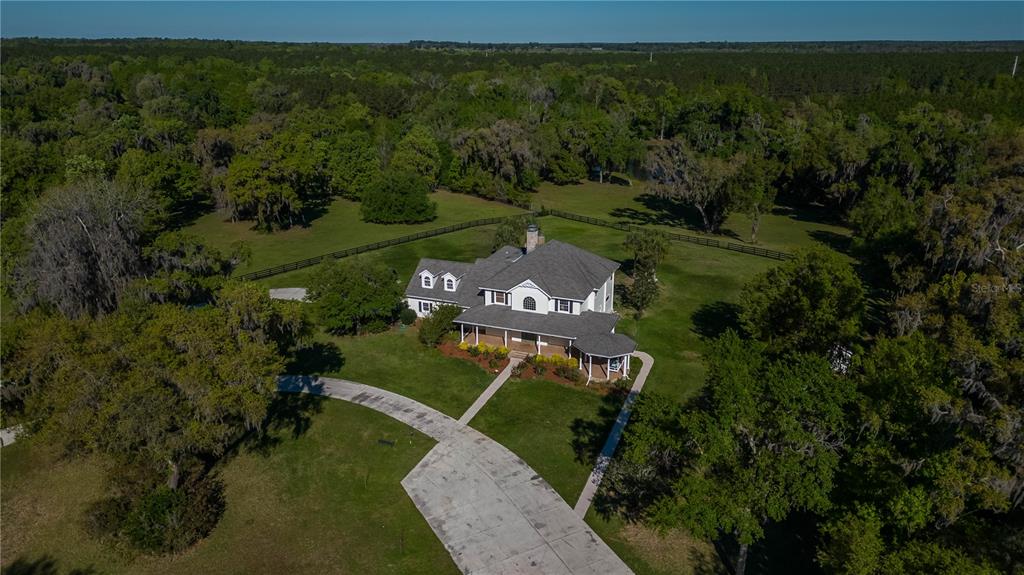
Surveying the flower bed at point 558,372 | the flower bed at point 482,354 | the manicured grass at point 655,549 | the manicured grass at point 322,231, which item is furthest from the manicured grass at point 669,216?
the manicured grass at point 655,549

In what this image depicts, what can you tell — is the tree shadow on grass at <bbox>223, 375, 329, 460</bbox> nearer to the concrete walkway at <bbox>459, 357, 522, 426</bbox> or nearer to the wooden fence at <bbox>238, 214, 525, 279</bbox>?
the concrete walkway at <bbox>459, 357, 522, 426</bbox>

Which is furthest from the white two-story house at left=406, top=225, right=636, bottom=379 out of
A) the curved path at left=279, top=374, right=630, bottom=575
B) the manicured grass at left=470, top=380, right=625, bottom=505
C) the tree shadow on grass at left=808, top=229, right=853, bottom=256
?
the tree shadow on grass at left=808, top=229, right=853, bottom=256

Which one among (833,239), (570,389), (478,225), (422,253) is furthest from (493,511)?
(833,239)

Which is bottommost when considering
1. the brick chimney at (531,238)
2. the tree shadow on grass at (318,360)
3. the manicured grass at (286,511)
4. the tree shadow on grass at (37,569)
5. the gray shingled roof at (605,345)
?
the tree shadow on grass at (37,569)

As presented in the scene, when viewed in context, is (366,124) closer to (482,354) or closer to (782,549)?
(482,354)

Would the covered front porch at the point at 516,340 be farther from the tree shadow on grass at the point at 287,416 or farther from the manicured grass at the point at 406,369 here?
the tree shadow on grass at the point at 287,416

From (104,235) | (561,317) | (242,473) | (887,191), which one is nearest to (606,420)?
(561,317)
